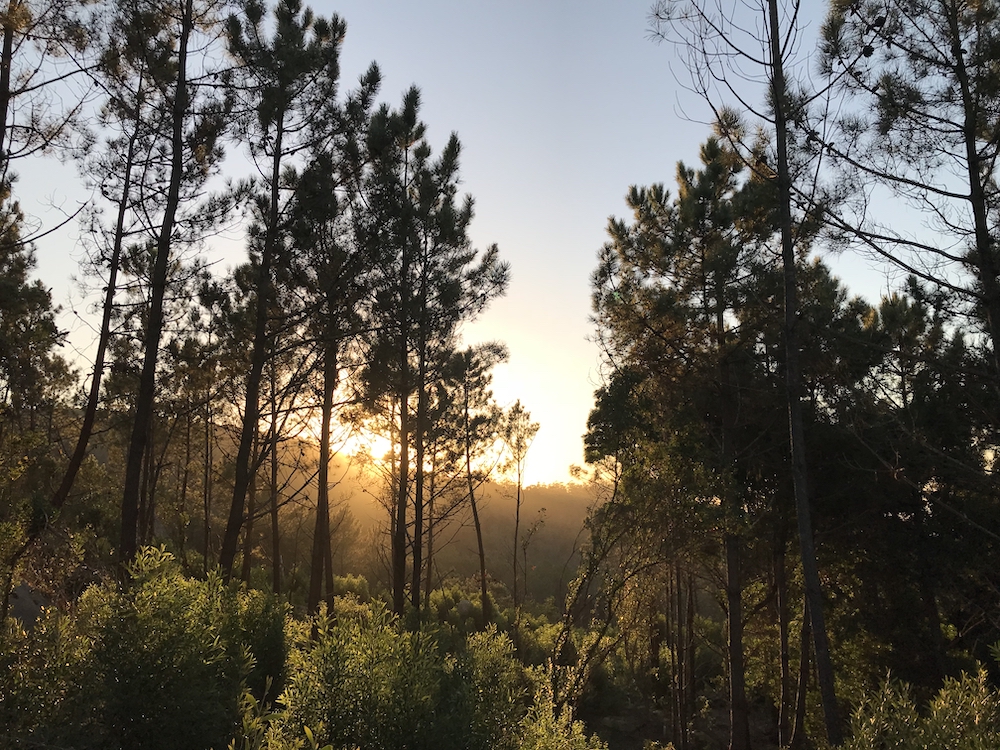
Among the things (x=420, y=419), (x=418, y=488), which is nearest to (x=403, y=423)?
(x=420, y=419)

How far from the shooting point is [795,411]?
7379mm

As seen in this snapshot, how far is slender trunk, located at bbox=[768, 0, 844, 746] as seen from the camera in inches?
273

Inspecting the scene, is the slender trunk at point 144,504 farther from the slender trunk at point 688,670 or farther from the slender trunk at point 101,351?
the slender trunk at point 688,670

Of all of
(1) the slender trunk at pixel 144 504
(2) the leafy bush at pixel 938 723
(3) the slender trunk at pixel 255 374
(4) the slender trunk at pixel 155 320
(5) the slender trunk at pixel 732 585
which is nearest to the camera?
(2) the leafy bush at pixel 938 723

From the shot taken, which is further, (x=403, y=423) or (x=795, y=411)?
(x=403, y=423)

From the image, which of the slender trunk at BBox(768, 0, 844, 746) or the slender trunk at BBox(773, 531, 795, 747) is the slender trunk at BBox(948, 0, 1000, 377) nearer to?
the slender trunk at BBox(768, 0, 844, 746)

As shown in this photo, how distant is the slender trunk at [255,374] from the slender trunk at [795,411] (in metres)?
7.09

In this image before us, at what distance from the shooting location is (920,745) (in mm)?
3559

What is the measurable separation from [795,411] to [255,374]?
7.36 m

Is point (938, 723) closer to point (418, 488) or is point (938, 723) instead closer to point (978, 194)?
point (978, 194)

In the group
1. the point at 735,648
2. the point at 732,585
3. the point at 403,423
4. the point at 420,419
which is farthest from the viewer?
the point at 420,419

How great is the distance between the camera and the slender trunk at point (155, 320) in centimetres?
804

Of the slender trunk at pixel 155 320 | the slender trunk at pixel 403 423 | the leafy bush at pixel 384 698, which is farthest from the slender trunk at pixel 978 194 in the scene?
the slender trunk at pixel 155 320

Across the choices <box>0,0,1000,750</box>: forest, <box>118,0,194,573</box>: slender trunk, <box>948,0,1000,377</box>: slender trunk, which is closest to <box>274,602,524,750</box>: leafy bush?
<box>0,0,1000,750</box>: forest
